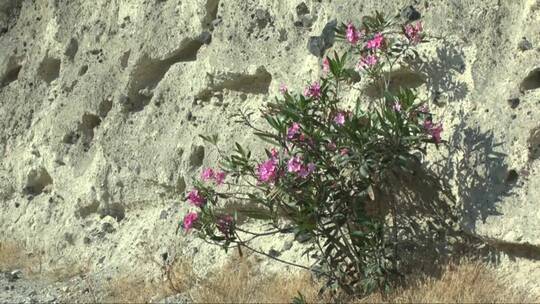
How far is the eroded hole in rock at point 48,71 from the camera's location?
9555mm

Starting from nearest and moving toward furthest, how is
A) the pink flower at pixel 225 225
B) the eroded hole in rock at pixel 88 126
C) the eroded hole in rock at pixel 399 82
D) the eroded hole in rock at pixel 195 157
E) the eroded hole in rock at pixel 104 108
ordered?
1. the pink flower at pixel 225 225
2. the eroded hole in rock at pixel 399 82
3. the eroded hole in rock at pixel 195 157
4. the eroded hole in rock at pixel 104 108
5. the eroded hole in rock at pixel 88 126

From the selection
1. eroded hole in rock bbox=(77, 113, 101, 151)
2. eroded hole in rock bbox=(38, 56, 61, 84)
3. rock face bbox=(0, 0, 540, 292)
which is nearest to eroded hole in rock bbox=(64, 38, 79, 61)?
rock face bbox=(0, 0, 540, 292)

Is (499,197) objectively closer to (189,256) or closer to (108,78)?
(189,256)

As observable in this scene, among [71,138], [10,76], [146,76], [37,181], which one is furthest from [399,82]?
[10,76]

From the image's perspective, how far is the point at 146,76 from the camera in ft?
26.8

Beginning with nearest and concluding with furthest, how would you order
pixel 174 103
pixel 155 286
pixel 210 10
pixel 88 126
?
pixel 155 286, pixel 210 10, pixel 174 103, pixel 88 126

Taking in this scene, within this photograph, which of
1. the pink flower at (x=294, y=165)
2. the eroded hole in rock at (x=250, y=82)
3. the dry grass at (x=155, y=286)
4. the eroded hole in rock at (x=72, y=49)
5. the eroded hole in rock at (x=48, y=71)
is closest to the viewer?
the pink flower at (x=294, y=165)

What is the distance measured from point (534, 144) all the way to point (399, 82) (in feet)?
3.94

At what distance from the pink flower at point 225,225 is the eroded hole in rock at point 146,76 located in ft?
9.43

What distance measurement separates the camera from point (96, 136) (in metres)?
8.45

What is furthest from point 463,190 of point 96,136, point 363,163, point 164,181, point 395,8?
point 96,136

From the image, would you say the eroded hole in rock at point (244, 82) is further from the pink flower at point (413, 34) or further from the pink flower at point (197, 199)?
the pink flower at point (197, 199)

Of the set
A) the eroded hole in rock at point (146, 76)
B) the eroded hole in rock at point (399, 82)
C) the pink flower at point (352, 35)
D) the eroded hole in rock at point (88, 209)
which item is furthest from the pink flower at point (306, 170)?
the eroded hole in rock at point (88, 209)

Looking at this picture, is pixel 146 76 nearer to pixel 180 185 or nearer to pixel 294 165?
pixel 180 185
